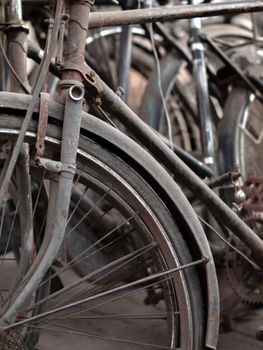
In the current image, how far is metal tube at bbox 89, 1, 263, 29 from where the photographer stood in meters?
1.36

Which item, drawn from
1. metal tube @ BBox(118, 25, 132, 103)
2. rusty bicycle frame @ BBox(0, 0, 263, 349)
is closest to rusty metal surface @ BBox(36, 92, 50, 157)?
rusty bicycle frame @ BBox(0, 0, 263, 349)

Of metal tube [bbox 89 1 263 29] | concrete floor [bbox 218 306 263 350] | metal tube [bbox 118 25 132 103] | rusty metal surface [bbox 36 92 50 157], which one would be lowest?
concrete floor [bbox 218 306 263 350]

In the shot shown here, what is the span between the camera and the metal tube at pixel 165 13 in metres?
1.36

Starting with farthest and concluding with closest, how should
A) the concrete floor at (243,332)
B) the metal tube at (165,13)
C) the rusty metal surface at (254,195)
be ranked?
1. the rusty metal surface at (254,195)
2. the concrete floor at (243,332)
3. the metal tube at (165,13)

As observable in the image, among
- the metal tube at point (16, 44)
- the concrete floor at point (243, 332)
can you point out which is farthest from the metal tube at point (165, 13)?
the concrete floor at point (243, 332)

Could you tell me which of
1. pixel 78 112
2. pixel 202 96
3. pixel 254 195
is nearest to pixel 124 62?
pixel 202 96

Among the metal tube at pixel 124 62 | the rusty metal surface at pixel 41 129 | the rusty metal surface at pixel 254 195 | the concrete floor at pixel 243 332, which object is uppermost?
the metal tube at pixel 124 62

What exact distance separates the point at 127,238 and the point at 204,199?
418mm

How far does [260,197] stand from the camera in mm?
1985

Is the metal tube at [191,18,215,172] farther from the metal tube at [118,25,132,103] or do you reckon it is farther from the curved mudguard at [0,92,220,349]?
the curved mudguard at [0,92,220,349]

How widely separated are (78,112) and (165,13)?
0.41 metres

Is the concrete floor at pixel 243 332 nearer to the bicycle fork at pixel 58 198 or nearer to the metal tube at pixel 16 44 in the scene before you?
the bicycle fork at pixel 58 198

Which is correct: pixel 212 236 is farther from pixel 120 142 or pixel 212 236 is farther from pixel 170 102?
pixel 170 102

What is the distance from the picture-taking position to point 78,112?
121 centimetres
